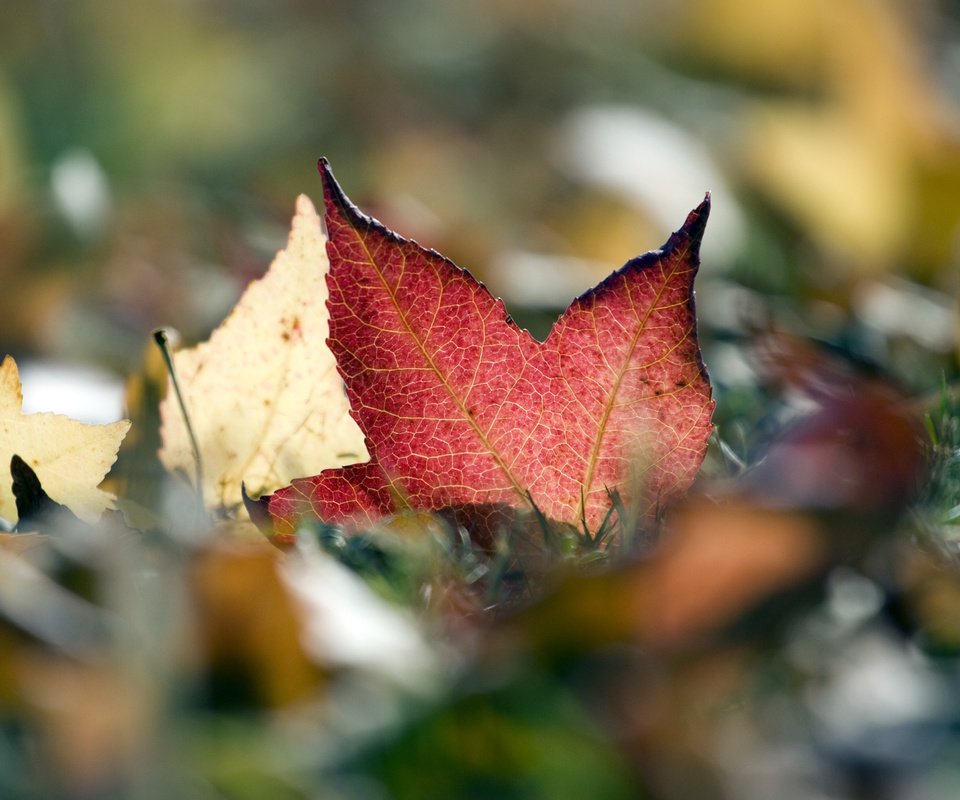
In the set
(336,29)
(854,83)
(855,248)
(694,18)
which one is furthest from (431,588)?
(336,29)

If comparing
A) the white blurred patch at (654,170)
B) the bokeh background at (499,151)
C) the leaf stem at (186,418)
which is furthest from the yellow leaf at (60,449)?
the white blurred patch at (654,170)

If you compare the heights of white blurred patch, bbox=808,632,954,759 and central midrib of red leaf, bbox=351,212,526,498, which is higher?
central midrib of red leaf, bbox=351,212,526,498

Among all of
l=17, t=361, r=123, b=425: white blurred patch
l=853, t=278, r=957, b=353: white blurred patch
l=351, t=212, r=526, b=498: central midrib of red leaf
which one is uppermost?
l=351, t=212, r=526, b=498: central midrib of red leaf

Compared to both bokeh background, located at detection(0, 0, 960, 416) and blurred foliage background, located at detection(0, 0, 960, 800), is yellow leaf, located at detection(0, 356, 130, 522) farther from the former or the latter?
bokeh background, located at detection(0, 0, 960, 416)

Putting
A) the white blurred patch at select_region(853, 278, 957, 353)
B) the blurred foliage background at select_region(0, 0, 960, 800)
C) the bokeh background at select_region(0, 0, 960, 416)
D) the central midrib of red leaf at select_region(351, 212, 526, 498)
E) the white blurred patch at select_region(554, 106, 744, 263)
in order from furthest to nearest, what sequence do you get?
the white blurred patch at select_region(554, 106, 744, 263), the bokeh background at select_region(0, 0, 960, 416), the white blurred patch at select_region(853, 278, 957, 353), the central midrib of red leaf at select_region(351, 212, 526, 498), the blurred foliage background at select_region(0, 0, 960, 800)

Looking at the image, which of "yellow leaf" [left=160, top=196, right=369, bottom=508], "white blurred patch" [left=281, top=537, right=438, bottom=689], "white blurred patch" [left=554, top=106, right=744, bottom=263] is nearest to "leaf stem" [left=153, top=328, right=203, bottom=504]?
"yellow leaf" [left=160, top=196, right=369, bottom=508]

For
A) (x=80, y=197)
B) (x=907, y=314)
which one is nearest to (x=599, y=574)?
(x=907, y=314)

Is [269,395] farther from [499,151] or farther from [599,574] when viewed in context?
[499,151]

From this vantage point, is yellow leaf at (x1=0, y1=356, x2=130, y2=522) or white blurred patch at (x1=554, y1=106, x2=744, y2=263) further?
white blurred patch at (x1=554, y1=106, x2=744, y2=263)
